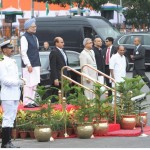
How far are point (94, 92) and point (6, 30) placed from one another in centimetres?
3344

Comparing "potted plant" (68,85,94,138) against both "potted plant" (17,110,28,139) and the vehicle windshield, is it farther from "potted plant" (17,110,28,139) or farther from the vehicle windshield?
the vehicle windshield

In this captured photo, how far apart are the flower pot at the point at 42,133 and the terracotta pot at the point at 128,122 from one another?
2161 millimetres

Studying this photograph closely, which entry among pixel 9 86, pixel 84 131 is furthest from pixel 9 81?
pixel 84 131

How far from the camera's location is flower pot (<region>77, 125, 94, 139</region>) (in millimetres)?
13703

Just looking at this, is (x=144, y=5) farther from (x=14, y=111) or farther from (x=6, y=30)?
(x=14, y=111)

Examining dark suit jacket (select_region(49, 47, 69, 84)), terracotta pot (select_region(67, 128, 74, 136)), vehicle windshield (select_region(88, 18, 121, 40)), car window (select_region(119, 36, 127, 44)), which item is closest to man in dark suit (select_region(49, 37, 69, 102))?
dark suit jacket (select_region(49, 47, 69, 84))

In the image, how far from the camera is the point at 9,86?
39.8 ft

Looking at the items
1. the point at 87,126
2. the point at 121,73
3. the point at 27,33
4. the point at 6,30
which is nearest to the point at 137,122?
the point at 87,126

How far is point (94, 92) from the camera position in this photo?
1437 centimetres

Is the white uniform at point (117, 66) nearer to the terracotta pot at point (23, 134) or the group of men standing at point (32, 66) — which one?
the group of men standing at point (32, 66)

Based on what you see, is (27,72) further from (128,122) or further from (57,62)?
(128,122)

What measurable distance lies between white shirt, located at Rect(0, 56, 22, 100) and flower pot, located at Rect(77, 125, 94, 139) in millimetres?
1942

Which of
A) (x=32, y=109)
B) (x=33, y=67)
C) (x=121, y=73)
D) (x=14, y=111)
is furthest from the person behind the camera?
(x=121, y=73)

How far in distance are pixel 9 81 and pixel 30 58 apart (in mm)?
3584
